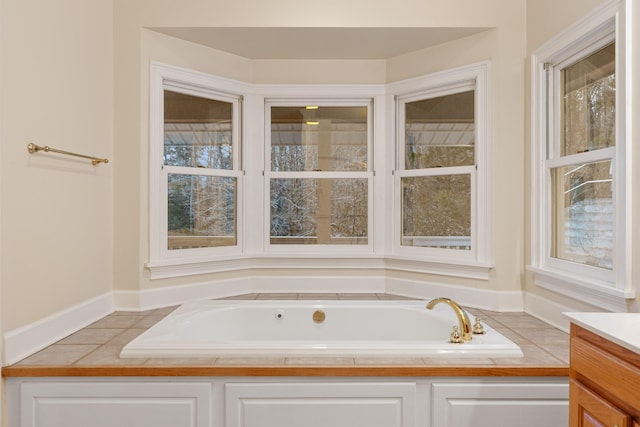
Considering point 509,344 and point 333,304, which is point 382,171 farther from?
point 509,344

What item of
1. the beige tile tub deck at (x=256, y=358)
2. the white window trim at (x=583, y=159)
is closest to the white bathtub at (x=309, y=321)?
the beige tile tub deck at (x=256, y=358)

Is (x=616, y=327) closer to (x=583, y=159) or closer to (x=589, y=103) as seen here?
(x=583, y=159)

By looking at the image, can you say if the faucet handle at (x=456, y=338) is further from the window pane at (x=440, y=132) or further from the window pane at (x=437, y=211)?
the window pane at (x=440, y=132)

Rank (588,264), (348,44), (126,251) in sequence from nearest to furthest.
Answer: (588,264) → (126,251) → (348,44)

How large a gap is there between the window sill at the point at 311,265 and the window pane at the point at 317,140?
636mm

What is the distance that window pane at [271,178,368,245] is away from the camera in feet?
9.77

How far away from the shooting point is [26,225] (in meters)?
1.74

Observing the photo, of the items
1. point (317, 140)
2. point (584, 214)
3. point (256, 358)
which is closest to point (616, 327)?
point (584, 214)

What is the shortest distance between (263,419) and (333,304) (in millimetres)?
954

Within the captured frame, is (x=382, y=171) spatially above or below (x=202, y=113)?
below

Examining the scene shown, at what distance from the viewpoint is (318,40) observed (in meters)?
2.60

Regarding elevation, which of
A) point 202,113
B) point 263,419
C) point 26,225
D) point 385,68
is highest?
point 385,68

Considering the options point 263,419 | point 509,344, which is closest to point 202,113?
point 263,419

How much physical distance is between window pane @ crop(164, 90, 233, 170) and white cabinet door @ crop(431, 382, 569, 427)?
194 centimetres
